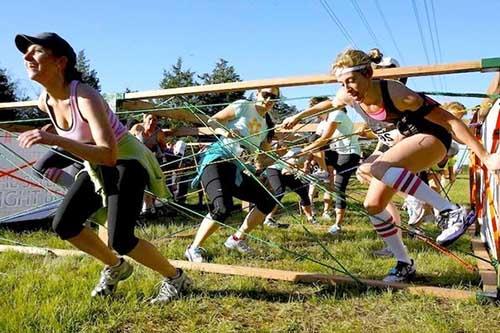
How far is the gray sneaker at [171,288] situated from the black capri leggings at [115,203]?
323mm

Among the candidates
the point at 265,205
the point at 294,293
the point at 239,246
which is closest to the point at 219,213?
the point at 265,205

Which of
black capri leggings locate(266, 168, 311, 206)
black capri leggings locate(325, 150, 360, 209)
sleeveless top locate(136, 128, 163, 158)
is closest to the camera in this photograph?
black capri leggings locate(325, 150, 360, 209)

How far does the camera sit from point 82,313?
251cm

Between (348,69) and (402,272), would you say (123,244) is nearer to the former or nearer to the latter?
(348,69)

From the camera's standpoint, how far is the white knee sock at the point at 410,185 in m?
2.88

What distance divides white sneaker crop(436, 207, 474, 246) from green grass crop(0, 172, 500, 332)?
1.18ft

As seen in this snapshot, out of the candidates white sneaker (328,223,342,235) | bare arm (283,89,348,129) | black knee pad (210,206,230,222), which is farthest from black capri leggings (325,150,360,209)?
black knee pad (210,206,230,222)

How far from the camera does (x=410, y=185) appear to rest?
9.61 feet

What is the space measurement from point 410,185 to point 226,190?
159 centimetres

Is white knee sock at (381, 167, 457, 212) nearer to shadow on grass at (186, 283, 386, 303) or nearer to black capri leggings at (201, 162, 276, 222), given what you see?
shadow on grass at (186, 283, 386, 303)

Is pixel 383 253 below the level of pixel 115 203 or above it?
below

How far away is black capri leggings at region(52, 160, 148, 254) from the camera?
2.66 meters

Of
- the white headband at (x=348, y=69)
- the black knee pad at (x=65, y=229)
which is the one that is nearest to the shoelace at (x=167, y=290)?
the black knee pad at (x=65, y=229)

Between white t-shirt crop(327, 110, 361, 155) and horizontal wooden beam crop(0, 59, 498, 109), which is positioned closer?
horizontal wooden beam crop(0, 59, 498, 109)
